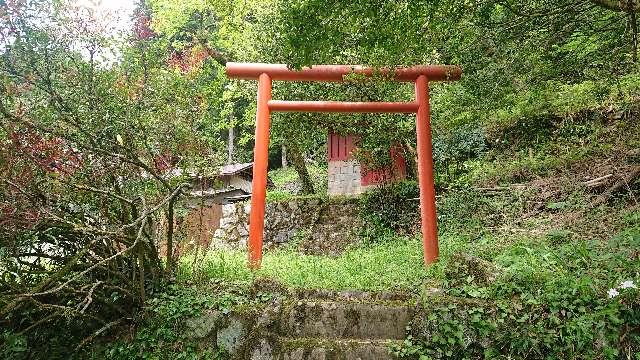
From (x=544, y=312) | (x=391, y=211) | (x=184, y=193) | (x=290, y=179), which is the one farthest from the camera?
(x=290, y=179)

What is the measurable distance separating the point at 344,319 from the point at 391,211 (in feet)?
15.9

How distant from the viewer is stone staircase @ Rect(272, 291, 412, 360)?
411 centimetres

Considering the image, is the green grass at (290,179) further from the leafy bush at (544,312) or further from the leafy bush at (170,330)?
the leafy bush at (544,312)

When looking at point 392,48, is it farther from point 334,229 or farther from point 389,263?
point 334,229

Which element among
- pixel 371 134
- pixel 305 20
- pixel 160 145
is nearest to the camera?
pixel 305 20

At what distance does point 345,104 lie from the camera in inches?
251

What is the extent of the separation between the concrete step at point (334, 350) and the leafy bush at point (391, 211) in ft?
15.8

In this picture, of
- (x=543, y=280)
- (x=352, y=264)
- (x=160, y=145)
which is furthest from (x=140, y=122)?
(x=543, y=280)

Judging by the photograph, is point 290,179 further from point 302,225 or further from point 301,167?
point 302,225

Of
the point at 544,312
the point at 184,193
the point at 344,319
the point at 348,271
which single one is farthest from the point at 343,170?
the point at 544,312

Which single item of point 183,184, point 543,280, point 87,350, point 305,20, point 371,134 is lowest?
point 87,350

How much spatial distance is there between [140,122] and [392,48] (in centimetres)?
268

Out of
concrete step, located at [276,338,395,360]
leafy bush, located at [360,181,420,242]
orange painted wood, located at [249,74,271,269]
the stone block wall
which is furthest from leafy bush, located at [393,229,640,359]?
the stone block wall

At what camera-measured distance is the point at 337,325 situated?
14.6 ft
